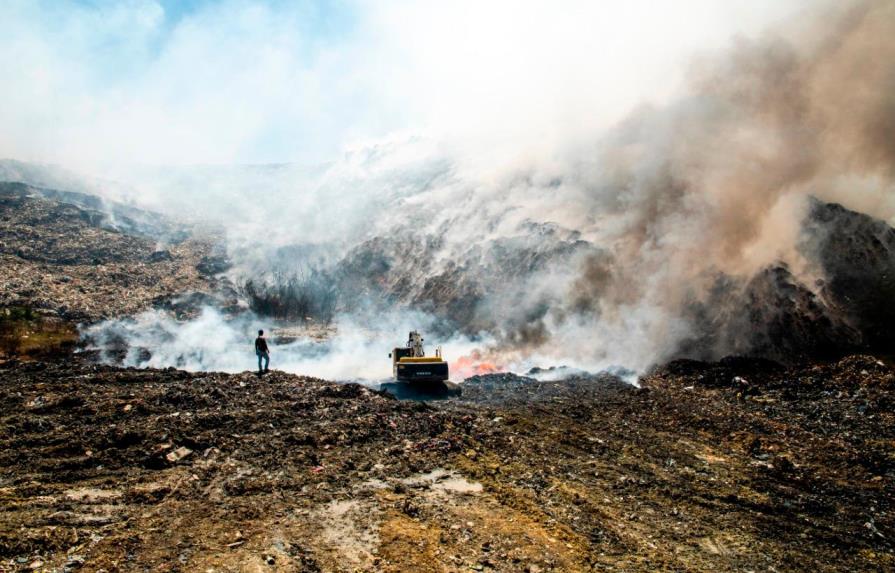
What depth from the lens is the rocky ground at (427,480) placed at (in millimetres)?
6922

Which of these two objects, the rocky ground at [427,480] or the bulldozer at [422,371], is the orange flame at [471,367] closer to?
the bulldozer at [422,371]

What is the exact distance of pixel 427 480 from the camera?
9.82 meters

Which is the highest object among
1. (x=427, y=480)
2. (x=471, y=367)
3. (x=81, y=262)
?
(x=81, y=262)

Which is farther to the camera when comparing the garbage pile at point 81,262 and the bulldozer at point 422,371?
the garbage pile at point 81,262

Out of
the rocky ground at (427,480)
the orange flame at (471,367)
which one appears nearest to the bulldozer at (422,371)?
the rocky ground at (427,480)

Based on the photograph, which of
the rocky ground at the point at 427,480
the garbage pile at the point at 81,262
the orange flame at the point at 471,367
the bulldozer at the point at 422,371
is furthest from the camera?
the garbage pile at the point at 81,262

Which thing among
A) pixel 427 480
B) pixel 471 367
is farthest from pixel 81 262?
pixel 427 480

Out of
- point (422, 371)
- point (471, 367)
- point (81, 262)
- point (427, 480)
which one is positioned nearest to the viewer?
point (427, 480)

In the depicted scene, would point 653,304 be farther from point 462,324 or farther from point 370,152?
point 370,152

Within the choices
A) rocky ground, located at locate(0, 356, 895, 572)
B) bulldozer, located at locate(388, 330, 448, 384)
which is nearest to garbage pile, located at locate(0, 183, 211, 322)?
rocky ground, located at locate(0, 356, 895, 572)

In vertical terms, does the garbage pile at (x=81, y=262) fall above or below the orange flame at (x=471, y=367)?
above

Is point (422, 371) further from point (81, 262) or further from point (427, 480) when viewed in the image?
point (81, 262)

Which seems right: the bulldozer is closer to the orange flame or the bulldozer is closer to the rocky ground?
the rocky ground

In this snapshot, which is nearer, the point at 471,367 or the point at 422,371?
the point at 422,371
